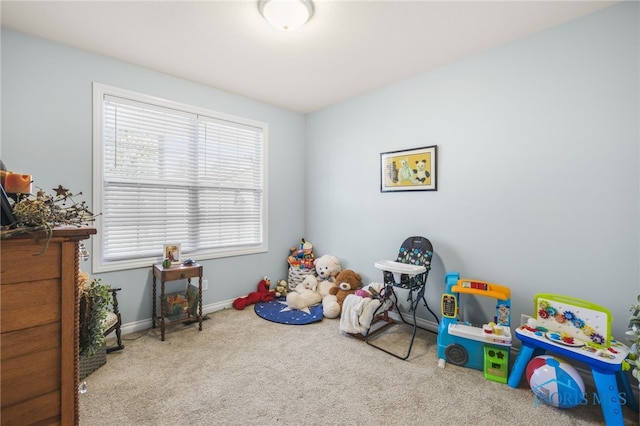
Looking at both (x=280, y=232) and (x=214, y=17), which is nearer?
(x=214, y=17)

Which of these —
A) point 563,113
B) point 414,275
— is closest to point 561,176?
point 563,113

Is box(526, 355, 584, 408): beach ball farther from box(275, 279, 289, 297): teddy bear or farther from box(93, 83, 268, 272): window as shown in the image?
box(93, 83, 268, 272): window

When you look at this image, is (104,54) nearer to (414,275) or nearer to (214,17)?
(214,17)

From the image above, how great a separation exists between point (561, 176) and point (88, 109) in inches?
154

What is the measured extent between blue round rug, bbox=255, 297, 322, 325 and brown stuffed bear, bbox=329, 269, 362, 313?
28 centimetres

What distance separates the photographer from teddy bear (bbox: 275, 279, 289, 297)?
378 centimetres

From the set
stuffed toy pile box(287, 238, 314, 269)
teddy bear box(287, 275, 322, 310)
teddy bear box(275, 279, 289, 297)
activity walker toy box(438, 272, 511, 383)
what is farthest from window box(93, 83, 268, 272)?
activity walker toy box(438, 272, 511, 383)

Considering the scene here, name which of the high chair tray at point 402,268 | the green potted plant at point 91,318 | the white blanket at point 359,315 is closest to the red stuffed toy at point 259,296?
the white blanket at point 359,315

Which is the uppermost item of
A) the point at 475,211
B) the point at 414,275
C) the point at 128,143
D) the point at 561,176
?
the point at 128,143

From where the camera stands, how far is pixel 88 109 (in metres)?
2.52

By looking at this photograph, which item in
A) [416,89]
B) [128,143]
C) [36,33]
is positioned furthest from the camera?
[416,89]

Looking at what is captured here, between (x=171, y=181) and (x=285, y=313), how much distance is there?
192 cm

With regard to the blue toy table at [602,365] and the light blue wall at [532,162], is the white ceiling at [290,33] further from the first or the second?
the blue toy table at [602,365]

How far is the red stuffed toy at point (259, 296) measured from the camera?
340cm
